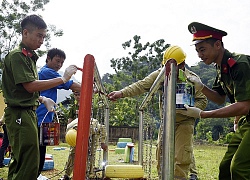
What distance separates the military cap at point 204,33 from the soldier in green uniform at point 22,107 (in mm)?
1060

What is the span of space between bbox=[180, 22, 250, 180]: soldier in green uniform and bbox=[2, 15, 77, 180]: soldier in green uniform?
1088 millimetres

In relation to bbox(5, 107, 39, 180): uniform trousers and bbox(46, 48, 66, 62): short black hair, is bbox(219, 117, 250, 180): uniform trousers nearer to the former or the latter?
bbox(5, 107, 39, 180): uniform trousers

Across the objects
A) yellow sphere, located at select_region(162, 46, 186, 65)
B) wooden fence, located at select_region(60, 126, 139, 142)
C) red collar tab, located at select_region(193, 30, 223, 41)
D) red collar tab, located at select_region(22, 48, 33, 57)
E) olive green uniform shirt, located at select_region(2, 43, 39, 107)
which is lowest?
wooden fence, located at select_region(60, 126, 139, 142)

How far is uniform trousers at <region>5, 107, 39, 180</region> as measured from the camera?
2486 mm

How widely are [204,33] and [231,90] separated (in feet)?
1.74

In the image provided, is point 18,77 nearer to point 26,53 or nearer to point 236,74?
point 26,53

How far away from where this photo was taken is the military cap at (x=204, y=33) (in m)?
2.67

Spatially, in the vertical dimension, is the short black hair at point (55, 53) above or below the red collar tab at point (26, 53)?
above

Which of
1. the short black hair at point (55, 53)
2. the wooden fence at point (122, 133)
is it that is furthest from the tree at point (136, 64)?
the short black hair at point (55, 53)

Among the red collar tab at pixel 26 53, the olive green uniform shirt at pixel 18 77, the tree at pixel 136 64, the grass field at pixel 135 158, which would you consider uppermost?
the tree at pixel 136 64

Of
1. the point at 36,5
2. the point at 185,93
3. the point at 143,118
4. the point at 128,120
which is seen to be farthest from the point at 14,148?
the point at 36,5

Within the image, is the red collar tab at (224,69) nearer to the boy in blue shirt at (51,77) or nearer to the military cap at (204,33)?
the military cap at (204,33)

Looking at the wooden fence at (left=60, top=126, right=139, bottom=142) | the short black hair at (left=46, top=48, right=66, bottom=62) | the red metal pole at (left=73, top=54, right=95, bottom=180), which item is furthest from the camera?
the wooden fence at (left=60, top=126, right=139, bottom=142)

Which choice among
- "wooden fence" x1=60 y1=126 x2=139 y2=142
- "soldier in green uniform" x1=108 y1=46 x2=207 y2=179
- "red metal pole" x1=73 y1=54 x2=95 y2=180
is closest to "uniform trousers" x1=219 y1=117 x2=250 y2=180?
"red metal pole" x1=73 y1=54 x2=95 y2=180
